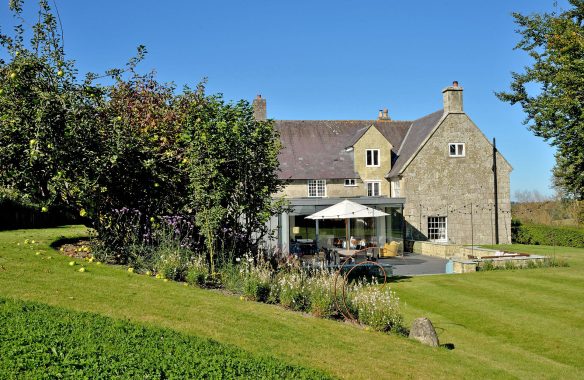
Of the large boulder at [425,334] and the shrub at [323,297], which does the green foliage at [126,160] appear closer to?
the shrub at [323,297]

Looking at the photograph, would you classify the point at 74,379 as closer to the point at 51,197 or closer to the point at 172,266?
the point at 172,266

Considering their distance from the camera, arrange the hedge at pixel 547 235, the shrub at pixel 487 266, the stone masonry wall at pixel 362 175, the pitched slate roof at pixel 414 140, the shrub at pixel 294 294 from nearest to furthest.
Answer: the shrub at pixel 294 294
the shrub at pixel 487 266
the hedge at pixel 547 235
the pitched slate roof at pixel 414 140
the stone masonry wall at pixel 362 175

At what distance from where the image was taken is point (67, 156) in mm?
12781

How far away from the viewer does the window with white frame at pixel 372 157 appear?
38.5m

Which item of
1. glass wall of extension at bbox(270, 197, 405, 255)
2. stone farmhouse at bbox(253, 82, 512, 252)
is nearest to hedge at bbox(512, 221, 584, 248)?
stone farmhouse at bbox(253, 82, 512, 252)

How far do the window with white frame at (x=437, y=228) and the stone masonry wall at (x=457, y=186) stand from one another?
35 centimetres

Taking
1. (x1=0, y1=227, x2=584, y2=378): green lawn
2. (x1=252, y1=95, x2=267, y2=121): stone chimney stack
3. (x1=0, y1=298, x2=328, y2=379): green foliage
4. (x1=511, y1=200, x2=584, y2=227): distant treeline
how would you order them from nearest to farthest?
(x1=0, y1=298, x2=328, y2=379): green foliage → (x1=0, y1=227, x2=584, y2=378): green lawn → (x1=252, y1=95, x2=267, y2=121): stone chimney stack → (x1=511, y1=200, x2=584, y2=227): distant treeline

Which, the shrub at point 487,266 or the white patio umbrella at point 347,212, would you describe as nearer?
the shrub at point 487,266

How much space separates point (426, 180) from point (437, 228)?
3.34m

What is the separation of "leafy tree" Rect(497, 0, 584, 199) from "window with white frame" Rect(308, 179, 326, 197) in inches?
544

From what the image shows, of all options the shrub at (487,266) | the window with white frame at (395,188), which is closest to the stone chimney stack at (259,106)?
the window with white frame at (395,188)

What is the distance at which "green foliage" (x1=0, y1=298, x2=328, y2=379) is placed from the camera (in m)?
6.13

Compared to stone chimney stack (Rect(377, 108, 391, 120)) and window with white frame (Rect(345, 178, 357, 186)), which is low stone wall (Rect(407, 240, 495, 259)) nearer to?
window with white frame (Rect(345, 178, 357, 186))

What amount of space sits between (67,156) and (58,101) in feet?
4.32
